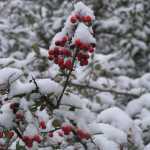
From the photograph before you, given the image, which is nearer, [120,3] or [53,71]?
[53,71]

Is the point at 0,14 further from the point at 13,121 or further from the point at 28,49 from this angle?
the point at 13,121

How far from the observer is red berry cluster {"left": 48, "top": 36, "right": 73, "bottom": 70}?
2281mm

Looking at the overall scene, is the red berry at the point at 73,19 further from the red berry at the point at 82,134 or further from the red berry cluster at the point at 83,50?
the red berry at the point at 82,134

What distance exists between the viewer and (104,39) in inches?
352

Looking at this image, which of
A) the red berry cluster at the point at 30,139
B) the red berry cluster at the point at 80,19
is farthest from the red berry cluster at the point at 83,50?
the red berry cluster at the point at 30,139

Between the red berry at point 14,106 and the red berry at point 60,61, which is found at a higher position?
the red berry at point 60,61

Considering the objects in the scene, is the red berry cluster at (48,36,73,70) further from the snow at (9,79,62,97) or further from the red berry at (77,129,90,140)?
the red berry at (77,129,90,140)

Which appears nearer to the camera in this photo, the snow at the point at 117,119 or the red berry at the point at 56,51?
the red berry at the point at 56,51

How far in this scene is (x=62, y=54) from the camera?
7.54ft

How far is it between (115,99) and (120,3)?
3.62m

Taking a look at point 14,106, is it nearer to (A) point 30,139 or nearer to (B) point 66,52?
(A) point 30,139

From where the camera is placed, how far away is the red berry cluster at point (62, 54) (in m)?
2.28

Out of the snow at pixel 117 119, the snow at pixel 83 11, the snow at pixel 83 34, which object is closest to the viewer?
the snow at pixel 83 34

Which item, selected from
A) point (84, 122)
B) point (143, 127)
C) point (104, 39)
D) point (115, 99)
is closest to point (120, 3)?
point (104, 39)
